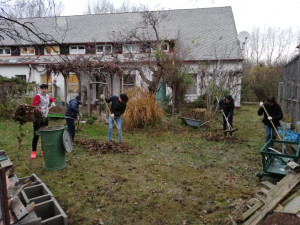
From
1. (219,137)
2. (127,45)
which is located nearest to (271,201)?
(219,137)

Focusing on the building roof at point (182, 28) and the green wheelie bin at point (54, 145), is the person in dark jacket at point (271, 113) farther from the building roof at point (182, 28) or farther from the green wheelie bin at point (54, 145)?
the building roof at point (182, 28)

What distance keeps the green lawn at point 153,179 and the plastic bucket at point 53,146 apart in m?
0.19

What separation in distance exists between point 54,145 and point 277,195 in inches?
169

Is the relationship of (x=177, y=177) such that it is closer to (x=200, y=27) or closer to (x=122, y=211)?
(x=122, y=211)

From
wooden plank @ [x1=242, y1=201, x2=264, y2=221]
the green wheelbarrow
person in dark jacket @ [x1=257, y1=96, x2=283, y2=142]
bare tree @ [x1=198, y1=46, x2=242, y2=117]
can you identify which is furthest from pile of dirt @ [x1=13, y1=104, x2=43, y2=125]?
bare tree @ [x1=198, y1=46, x2=242, y2=117]

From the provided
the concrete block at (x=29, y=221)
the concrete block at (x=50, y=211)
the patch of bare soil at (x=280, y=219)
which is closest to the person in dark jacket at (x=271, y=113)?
the patch of bare soil at (x=280, y=219)

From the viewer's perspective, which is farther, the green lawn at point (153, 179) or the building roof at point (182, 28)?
the building roof at point (182, 28)

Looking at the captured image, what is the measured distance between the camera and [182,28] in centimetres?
1875

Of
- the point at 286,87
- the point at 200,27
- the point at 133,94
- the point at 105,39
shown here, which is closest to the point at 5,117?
the point at 133,94

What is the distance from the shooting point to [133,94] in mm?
9266

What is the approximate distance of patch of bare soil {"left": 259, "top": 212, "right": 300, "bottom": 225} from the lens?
2.14 m

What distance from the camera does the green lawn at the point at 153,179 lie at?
3598 mm

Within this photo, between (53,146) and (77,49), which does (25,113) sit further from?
(77,49)

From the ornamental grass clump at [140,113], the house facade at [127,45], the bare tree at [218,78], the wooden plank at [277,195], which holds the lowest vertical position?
the wooden plank at [277,195]
